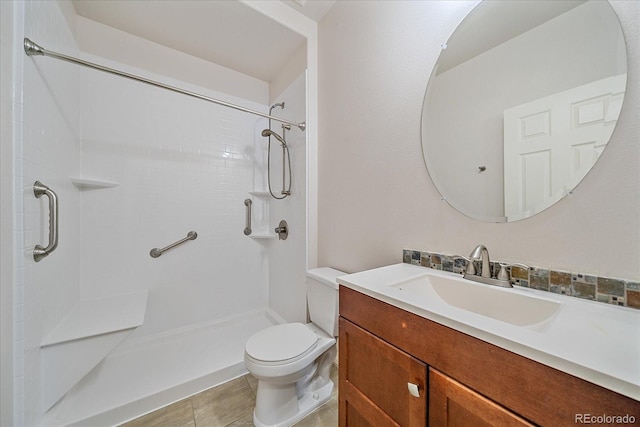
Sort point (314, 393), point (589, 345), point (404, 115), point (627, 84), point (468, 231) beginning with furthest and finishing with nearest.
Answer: point (314, 393), point (404, 115), point (468, 231), point (627, 84), point (589, 345)

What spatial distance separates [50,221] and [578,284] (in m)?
2.01

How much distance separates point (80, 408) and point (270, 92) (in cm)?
276

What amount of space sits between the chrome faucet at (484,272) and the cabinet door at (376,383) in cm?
40

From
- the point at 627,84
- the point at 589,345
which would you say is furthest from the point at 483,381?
the point at 627,84

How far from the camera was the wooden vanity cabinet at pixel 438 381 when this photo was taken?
41cm

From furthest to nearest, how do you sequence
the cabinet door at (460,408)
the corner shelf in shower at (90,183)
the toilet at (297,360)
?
the corner shelf in shower at (90,183) → the toilet at (297,360) → the cabinet door at (460,408)

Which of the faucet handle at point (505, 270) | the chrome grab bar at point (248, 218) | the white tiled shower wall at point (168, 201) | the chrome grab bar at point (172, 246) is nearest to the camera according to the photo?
the faucet handle at point (505, 270)

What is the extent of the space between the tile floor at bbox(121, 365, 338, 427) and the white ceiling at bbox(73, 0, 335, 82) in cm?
253

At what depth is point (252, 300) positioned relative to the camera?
2369 millimetres

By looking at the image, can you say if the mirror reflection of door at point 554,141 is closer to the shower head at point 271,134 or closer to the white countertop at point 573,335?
the white countertop at point 573,335

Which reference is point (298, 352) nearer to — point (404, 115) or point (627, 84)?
point (404, 115)

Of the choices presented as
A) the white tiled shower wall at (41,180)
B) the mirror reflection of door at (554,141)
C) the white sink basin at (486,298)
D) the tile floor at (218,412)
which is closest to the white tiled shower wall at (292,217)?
the tile floor at (218,412)

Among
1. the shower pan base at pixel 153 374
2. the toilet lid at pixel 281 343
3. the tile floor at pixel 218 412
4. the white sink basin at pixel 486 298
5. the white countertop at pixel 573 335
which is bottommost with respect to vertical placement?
the tile floor at pixel 218 412

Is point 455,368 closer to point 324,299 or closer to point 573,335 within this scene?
point 573,335
